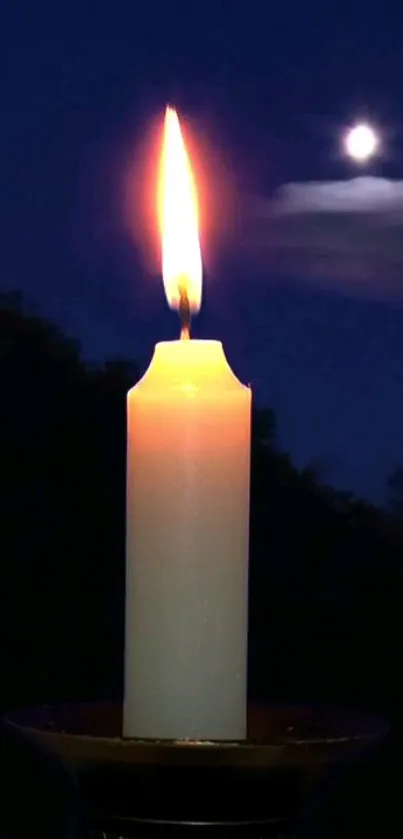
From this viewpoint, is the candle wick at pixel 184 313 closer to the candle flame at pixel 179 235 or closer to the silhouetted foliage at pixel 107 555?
the candle flame at pixel 179 235

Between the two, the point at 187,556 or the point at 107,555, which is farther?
the point at 107,555

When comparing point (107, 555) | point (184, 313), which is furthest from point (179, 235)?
point (107, 555)

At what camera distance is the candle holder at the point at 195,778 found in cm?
18

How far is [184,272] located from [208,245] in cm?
25

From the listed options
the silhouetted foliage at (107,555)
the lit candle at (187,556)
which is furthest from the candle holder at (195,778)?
the silhouetted foliage at (107,555)

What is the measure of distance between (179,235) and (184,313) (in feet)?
0.08

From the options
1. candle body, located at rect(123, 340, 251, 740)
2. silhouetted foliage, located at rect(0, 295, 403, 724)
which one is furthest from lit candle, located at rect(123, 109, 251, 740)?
silhouetted foliage, located at rect(0, 295, 403, 724)

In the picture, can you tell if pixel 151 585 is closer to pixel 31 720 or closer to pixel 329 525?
pixel 31 720

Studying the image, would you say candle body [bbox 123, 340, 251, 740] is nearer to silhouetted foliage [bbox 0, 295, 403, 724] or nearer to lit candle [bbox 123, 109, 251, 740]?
lit candle [bbox 123, 109, 251, 740]

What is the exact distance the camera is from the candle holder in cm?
18

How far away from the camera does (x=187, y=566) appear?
0.21 metres

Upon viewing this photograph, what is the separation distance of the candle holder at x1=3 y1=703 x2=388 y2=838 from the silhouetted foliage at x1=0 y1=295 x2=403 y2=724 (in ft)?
0.89

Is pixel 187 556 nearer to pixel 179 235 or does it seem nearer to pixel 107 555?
pixel 179 235

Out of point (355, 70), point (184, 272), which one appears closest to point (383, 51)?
point (355, 70)
